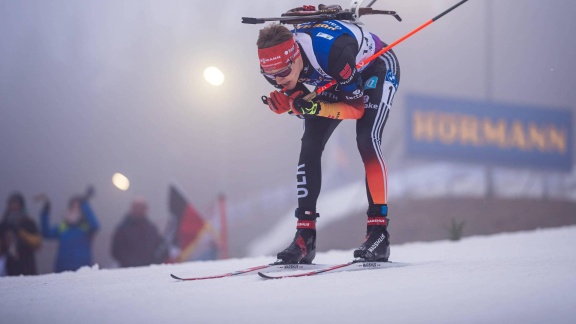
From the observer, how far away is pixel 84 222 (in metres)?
5.00

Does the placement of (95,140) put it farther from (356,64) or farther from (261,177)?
(356,64)

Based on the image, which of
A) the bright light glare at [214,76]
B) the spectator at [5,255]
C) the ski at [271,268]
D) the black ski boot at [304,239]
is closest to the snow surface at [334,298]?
the ski at [271,268]

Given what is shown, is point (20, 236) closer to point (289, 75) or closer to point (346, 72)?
point (289, 75)

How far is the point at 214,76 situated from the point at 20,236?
1.81 m

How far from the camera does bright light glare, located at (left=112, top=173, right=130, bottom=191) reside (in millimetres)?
5145

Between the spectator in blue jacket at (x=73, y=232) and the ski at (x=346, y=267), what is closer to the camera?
the ski at (x=346, y=267)

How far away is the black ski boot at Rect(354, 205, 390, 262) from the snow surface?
0.45 ft

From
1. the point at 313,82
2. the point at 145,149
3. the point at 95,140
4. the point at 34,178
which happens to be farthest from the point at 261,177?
the point at 313,82

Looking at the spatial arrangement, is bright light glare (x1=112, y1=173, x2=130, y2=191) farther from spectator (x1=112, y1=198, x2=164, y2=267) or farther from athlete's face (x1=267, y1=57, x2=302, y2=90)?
athlete's face (x1=267, y1=57, x2=302, y2=90)

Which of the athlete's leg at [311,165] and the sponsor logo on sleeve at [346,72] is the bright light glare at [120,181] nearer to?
the athlete's leg at [311,165]

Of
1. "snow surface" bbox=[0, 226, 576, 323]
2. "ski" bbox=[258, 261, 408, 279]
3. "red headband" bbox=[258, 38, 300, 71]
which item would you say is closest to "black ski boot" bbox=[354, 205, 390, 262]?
"ski" bbox=[258, 261, 408, 279]

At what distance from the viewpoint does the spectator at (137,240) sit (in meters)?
5.09

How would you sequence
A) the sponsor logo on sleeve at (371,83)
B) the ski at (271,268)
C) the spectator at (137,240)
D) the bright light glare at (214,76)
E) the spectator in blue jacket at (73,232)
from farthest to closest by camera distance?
the bright light glare at (214,76), the spectator at (137,240), the spectator in blue jacket at (73,232), the sponsor logo on sleeve at (371,83), the ski at (271,268)

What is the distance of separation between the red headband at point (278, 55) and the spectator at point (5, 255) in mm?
2820
